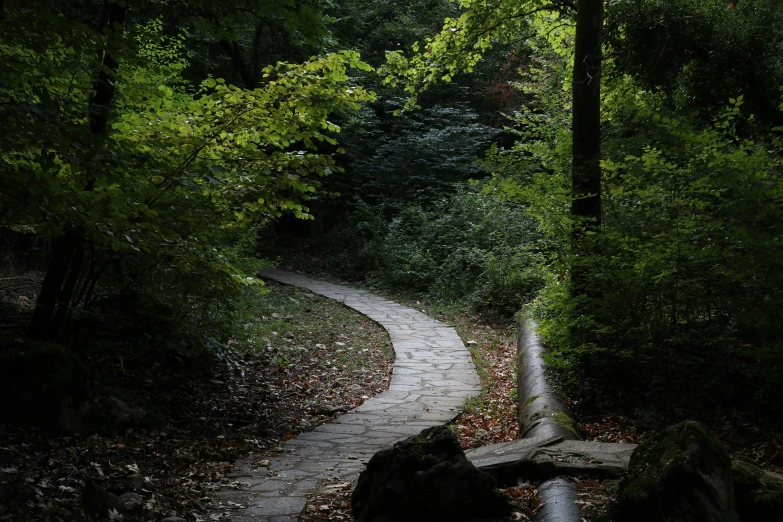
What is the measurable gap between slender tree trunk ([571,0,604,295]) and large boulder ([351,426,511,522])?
3442mm

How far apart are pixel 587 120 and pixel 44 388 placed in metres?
5.94

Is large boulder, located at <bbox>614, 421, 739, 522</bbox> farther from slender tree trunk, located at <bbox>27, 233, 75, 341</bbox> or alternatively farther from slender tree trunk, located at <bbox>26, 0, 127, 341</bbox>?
slender tree trunk, located at <bbox>27, 233, 75, 341</bbox>

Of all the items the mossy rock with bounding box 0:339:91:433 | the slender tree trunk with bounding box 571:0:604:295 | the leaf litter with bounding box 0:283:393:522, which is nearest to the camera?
the leaf litter with bounding box 0:283:393:522

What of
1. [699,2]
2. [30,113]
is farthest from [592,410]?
[699,2]

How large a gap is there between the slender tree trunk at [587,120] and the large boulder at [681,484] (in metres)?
3.63

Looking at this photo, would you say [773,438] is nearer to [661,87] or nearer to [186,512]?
[186,512]

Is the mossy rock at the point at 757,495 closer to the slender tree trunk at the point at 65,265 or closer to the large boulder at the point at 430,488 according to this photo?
the large boulder at the point at 430,488

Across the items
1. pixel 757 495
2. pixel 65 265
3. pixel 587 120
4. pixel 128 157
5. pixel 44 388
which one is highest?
pixel 587 120

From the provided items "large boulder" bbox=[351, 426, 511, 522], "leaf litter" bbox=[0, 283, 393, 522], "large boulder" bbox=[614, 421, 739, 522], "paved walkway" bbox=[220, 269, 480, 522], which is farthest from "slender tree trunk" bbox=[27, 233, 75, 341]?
"large boulder" bbox=[614, 421, 739, 522]

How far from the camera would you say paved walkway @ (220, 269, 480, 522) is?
463 cm

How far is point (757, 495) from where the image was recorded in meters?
3.30

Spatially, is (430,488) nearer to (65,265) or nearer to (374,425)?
(374,425)

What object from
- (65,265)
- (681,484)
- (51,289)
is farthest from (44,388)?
(681,484)

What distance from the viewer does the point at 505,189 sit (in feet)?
23.5
